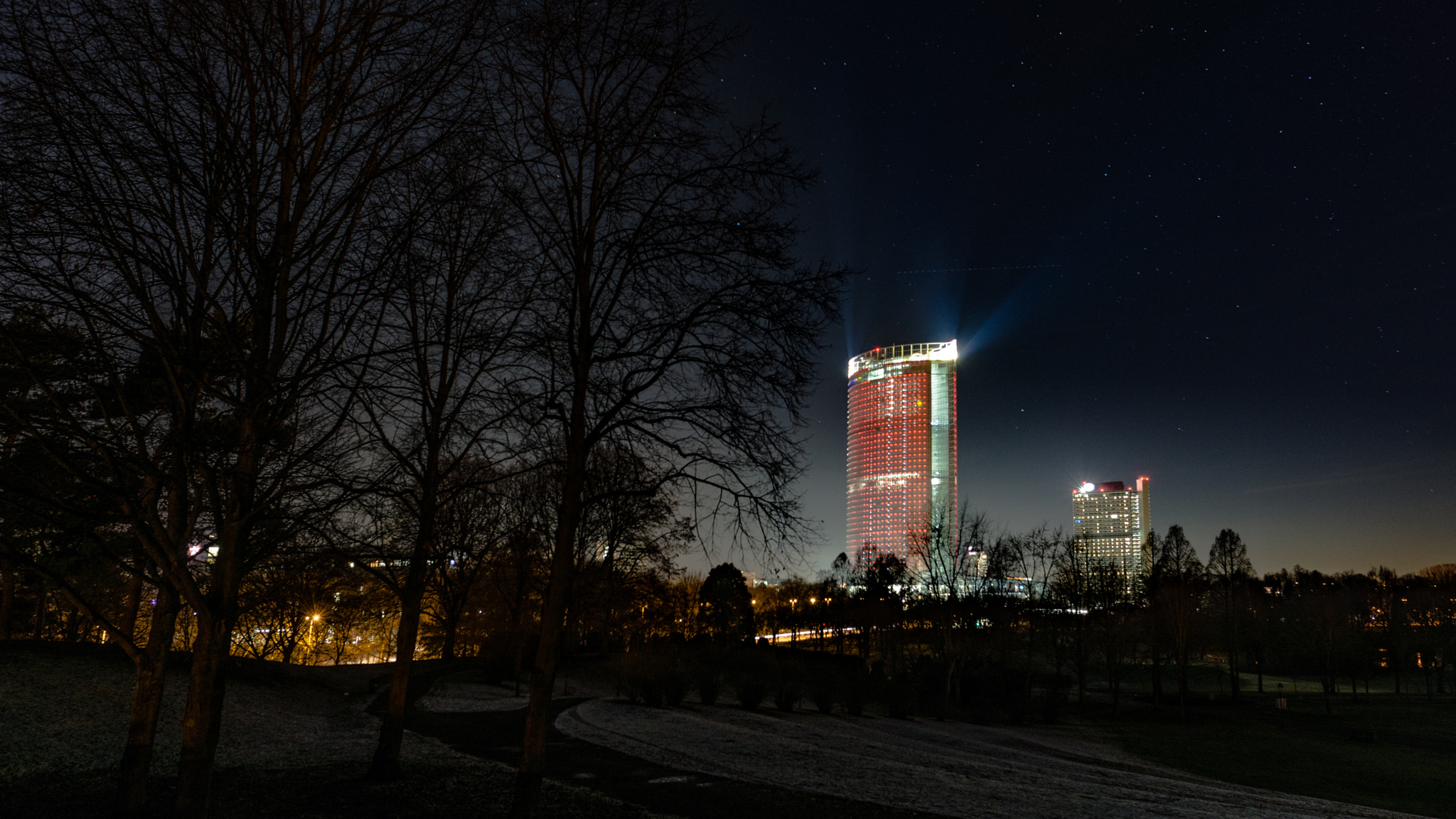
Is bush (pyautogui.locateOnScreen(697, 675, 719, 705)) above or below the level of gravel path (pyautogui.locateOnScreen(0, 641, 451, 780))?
below

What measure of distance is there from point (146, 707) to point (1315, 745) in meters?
41.5

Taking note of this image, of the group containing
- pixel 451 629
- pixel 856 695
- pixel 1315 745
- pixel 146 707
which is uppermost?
Result: pixel 146 707

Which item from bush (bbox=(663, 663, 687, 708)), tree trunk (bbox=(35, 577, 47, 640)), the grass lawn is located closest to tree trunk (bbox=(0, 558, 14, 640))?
tree trunk (bbox=(35, 577, 47, 640))

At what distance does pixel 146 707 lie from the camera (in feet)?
23.3

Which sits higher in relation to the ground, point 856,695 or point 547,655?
point 547,655

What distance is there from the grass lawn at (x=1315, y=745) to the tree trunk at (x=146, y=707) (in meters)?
26.6

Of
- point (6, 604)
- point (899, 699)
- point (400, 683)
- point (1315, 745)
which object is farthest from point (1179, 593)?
point (6, 604)

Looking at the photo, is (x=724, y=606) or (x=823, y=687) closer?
(x=823, y=687)

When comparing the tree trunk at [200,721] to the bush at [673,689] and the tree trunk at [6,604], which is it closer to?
the bush at [673,689]

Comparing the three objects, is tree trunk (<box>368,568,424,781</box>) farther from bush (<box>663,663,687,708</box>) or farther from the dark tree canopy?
the dark tree canopy

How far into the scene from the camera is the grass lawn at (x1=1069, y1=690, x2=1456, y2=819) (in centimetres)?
2308

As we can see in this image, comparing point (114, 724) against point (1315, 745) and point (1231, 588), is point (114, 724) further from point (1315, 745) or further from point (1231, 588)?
point (1231, 588)

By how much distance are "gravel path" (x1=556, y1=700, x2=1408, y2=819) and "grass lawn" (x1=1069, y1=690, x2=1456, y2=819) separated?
3.94m

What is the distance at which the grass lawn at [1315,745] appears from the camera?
75.7ft
